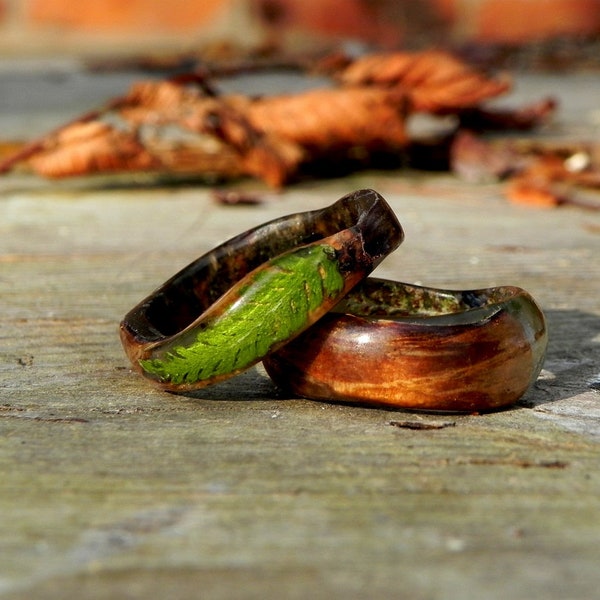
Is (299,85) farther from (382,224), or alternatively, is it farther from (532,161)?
(382,224)

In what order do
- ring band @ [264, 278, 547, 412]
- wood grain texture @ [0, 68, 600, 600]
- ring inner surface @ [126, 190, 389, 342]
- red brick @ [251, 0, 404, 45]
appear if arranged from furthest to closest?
red brick @ [251, 0, 404, 45]
ring inner surface @ [126, 190, 389, 342]
ring band @ [264, 278, 547, 412]
wood grain texture @ [0, 68, 600, 600]

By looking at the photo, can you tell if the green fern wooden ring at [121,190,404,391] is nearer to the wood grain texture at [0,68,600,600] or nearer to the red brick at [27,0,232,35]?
the wood grain texture at [0,68,600,600]

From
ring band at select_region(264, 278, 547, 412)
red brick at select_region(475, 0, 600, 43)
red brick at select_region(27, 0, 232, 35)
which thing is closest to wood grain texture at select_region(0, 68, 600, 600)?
ring band at select_region(264, 278, 547, 412)

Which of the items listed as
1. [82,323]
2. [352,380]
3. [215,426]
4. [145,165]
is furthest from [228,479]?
[145,165]

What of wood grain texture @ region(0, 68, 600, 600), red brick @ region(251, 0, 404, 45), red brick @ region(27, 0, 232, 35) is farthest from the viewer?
red brick @ region(251, 0, 404, 45)

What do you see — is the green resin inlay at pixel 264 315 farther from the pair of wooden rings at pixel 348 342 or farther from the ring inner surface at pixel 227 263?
the ring inner surface at pixel 227 263
